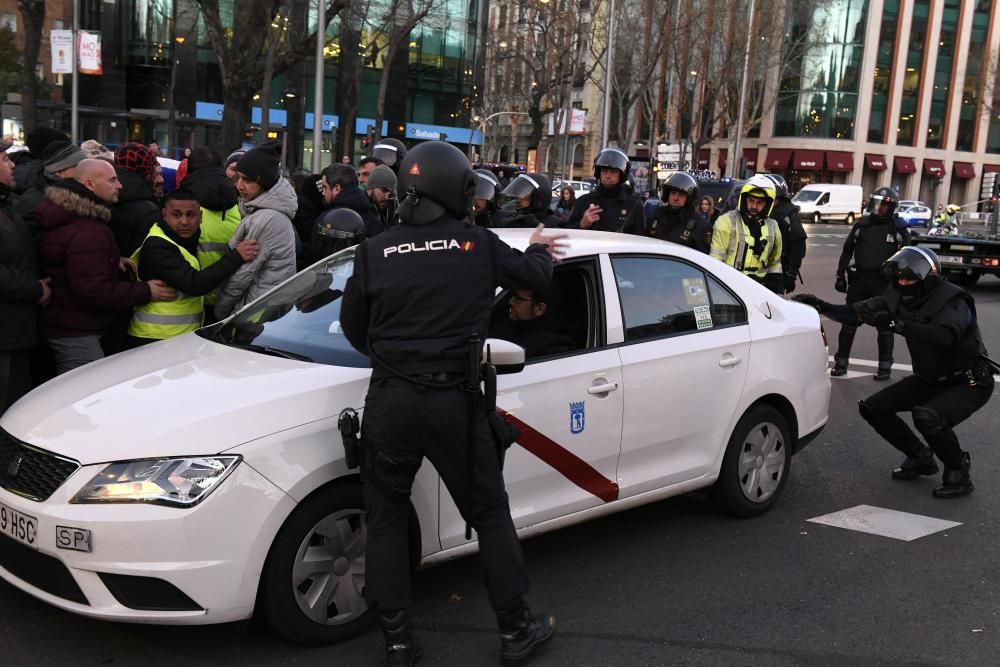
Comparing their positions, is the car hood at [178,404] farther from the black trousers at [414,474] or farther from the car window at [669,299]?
the car window at [669,299]

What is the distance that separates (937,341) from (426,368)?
3708 mm

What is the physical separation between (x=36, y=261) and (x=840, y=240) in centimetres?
3245

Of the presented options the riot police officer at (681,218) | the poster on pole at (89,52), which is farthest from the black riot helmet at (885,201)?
the poster on pole at (89,52)

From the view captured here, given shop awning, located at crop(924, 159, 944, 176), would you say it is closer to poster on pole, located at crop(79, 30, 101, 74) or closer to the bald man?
poster on pole, located at crop(79, 30, 101, 74)

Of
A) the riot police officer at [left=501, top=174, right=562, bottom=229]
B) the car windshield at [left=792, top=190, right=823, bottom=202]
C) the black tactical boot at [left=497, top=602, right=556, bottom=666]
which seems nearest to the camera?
the black tactical boot at [left=497, top=602, right=556, bottom=666]

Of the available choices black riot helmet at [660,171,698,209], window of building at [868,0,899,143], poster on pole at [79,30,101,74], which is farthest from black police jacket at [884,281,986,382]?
window of building at [868,0,899,143]

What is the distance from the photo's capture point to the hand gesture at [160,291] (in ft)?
16.4

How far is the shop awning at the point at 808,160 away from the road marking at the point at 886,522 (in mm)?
58105

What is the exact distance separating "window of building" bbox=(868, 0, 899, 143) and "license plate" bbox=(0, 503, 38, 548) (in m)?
64.6

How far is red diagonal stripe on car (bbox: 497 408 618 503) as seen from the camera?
13.1 ft

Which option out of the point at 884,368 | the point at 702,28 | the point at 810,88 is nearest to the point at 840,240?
the point at 702,28

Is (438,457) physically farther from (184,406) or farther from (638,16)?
(638,16)

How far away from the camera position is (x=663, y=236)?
870 centimetres

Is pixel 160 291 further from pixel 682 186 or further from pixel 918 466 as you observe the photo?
pixel 682 186
